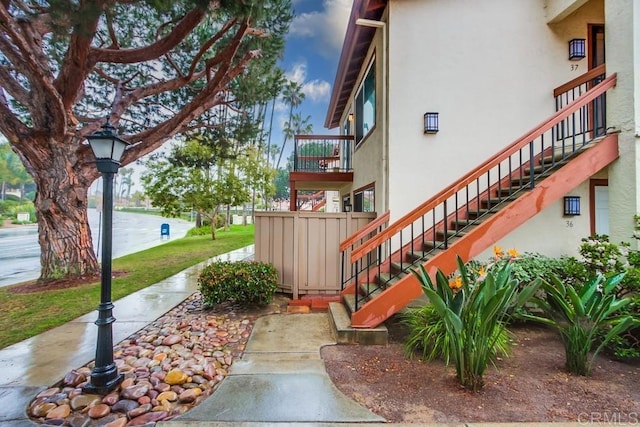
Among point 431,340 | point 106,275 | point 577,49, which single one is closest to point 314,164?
point 577,49

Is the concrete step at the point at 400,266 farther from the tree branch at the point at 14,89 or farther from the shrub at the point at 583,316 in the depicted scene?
the tree branch at the point at 14,89

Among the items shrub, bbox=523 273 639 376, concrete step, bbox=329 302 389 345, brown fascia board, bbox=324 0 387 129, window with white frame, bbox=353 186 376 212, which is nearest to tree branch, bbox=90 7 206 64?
brown fascia board, bbox=324 0 387 129

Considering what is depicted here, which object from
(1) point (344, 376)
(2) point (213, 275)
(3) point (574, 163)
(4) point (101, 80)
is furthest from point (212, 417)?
(4) point (101, 80)

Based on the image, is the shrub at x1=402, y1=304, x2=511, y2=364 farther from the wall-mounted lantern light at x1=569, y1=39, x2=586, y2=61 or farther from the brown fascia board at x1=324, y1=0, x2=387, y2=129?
the brown fascia board at x1=324, y1=0, x2=387, y2=129

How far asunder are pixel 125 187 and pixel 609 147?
11102 cm

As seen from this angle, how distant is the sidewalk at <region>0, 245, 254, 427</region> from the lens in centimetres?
274

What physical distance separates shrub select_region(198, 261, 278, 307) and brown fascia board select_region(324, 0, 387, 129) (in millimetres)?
5217

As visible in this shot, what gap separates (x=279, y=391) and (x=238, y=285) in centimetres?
243

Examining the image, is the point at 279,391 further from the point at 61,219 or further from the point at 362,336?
the point at 61,219

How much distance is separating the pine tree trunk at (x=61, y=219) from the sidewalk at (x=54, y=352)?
267cm

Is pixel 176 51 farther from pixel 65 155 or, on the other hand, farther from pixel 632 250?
pixel 632 250

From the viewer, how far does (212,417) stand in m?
2.45

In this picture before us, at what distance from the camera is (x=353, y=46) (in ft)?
22.3

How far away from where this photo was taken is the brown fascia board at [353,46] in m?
5.55
